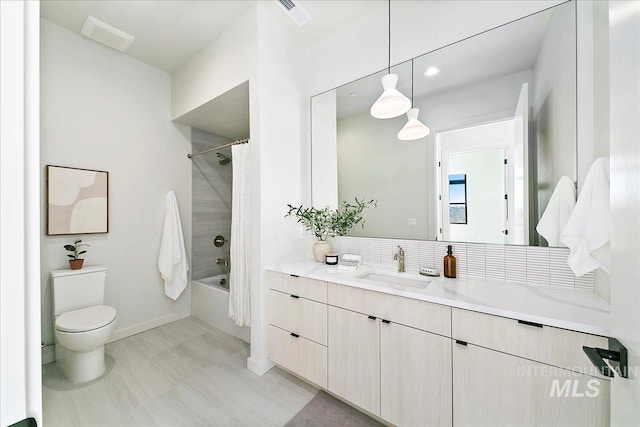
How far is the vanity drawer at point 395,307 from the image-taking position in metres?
1.23

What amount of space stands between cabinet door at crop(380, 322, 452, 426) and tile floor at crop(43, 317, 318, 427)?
0.63 meters

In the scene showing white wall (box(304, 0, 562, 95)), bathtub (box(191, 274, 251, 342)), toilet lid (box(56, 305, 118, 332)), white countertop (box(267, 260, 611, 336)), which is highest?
white wall (box(304, 0, 562, 95))

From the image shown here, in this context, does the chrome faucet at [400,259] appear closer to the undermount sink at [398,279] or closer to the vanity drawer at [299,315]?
the undermount sink at [398,279]

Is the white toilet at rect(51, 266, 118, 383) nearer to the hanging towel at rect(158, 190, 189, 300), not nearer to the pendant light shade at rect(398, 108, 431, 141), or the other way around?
the hanging towel at rect(158, 190, 189, 300)

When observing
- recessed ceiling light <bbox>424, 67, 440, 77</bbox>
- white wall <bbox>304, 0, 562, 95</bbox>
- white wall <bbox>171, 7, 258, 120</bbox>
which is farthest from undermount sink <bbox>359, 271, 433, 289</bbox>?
white wall <bbox>171, 7, 258, 120</bbox>

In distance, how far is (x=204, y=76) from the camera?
2.48 meters

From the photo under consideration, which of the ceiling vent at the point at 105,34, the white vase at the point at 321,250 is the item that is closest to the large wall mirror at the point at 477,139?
the white vase at the point at 321,250

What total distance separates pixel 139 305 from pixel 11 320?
2853mm

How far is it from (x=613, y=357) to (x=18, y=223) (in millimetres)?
1322

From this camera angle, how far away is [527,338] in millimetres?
1032

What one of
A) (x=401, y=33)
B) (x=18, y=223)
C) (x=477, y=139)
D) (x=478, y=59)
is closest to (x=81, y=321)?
(x=18, y=223)

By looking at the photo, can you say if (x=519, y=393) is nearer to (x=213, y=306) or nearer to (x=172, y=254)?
(x=213, y=306)

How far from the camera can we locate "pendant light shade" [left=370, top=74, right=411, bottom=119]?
1740 millimetres

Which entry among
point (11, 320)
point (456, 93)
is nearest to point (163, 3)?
point (456, 93)
